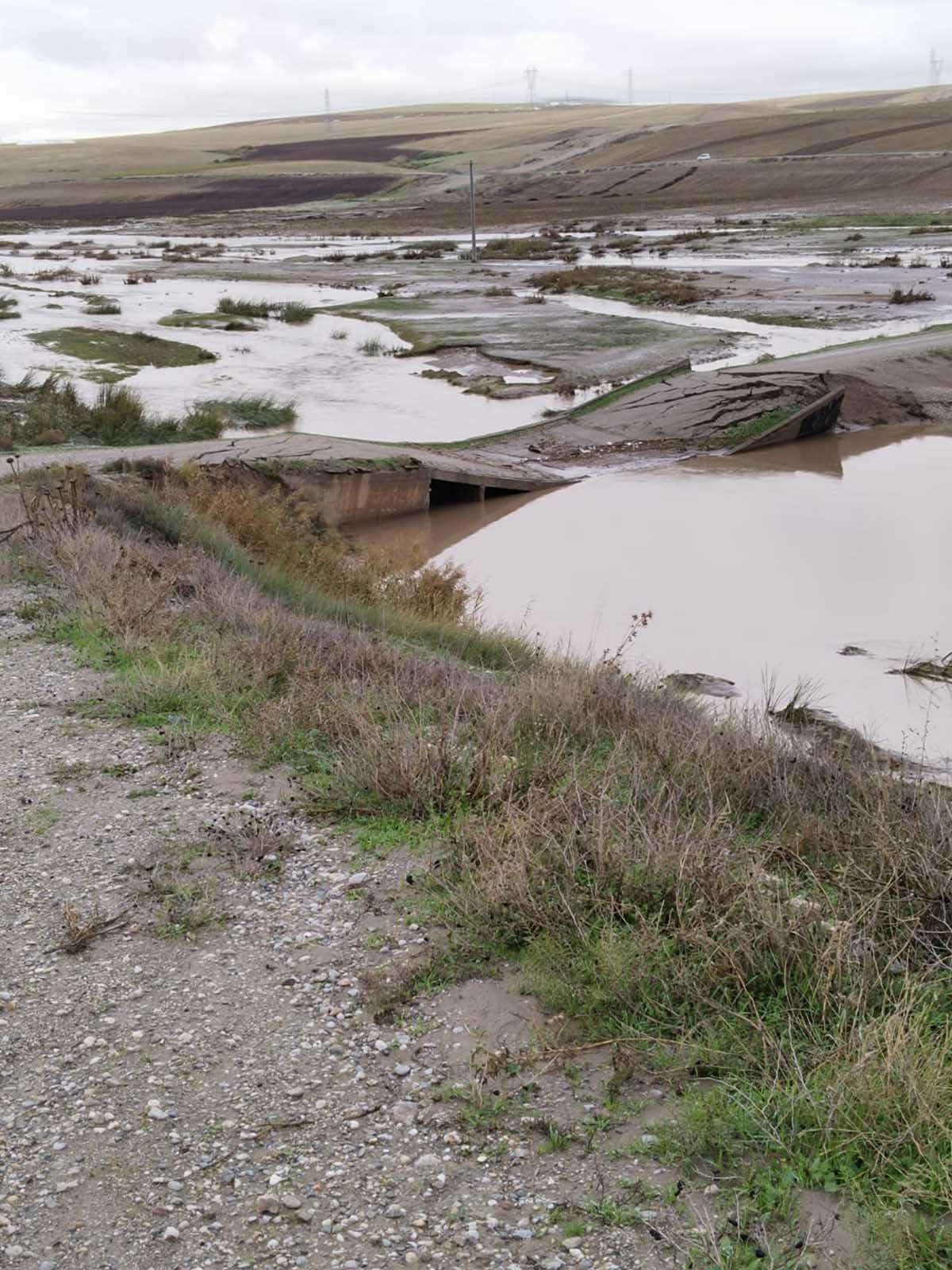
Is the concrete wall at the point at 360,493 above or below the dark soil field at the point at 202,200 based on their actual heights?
below

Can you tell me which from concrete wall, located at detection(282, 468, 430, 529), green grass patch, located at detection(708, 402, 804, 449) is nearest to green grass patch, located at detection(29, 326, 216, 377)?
concrete wall, located at detection(282, 468, 430, 529)

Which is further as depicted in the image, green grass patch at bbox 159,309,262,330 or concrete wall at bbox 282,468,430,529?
green grass patch at bbox 159,309,262,330

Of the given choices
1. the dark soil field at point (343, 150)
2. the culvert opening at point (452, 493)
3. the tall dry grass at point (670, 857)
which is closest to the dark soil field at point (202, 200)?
the dark soil field at point (343, 150)

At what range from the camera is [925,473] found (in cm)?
1692

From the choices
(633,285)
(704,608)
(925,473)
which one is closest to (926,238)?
(633,285)

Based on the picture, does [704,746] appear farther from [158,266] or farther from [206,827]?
[158,266]

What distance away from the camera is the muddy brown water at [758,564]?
396 inches

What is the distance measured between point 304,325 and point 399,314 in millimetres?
2436

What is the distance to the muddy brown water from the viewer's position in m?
10.1

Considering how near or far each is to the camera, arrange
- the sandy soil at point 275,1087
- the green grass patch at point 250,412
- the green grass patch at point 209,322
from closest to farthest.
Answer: the sandy soil at point 275,1087
the green grass patch at point 250,412
the green grass patch at point 209,322

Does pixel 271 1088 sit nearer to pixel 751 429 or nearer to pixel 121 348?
pixel 751 429

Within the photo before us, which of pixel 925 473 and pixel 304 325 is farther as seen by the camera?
pixel 304 325

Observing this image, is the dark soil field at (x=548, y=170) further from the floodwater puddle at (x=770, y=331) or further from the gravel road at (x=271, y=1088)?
the gravel road at (x=271, y=1088)

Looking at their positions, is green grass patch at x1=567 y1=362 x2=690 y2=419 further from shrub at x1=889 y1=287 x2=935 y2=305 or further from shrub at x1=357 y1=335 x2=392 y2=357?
shrub at x1=889 y1=287 x2=935 y2=305
